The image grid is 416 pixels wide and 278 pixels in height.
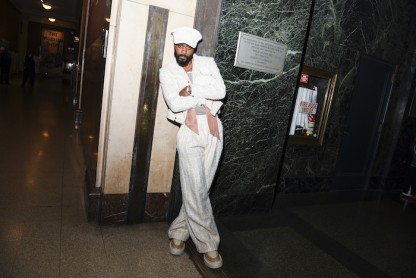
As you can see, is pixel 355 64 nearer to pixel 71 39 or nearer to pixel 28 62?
pixel 28 62

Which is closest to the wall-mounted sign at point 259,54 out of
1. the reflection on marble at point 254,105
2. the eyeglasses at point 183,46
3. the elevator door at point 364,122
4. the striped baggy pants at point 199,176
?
the reflection on marble at point 254,105

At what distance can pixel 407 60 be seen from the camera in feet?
16.9

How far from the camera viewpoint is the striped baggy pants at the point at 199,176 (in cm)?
221

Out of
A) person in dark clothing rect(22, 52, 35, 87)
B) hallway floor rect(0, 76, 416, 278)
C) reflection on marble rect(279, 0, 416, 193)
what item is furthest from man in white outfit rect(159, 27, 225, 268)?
person in dark clothing rect(22, 52, 35, 87)

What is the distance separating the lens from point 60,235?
2.45m

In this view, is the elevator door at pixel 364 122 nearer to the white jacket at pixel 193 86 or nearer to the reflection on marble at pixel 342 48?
the reflection on marble at pixel 342 48

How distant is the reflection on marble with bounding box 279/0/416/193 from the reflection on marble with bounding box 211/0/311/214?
94 cm

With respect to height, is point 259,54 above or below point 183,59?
above

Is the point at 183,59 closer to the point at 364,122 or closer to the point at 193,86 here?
the point at 193,86

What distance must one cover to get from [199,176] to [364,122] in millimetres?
3833

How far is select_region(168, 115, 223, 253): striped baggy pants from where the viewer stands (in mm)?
2205

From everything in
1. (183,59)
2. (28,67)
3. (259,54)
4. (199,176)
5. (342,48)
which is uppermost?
(342,48)

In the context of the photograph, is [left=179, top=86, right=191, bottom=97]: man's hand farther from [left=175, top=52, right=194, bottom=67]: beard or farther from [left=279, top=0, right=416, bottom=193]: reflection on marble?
[left=279, top=0, right=416, bottom=193]: reflection on marble

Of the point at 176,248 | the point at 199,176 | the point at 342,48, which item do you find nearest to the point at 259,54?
the point at 199,176
